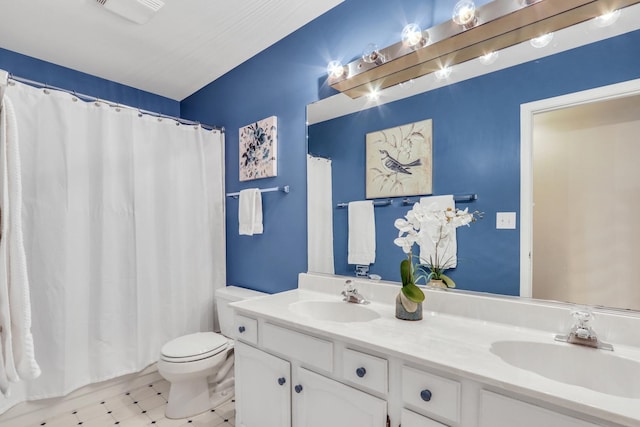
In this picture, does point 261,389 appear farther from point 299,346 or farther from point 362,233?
point 362,233

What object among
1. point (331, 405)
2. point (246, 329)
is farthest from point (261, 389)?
point (331, 405)

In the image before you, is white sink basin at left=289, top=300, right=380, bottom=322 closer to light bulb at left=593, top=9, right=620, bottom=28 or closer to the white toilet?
the white toilet

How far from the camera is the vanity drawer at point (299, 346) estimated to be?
1175 mm

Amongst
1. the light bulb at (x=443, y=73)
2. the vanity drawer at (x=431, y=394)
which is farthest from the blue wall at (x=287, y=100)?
the vanity drawer at (x=431, y=394)

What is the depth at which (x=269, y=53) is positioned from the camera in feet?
7.16

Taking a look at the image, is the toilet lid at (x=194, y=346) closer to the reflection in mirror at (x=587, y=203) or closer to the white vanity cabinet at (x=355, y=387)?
the white vanity cabinet at (x=355, y=387)

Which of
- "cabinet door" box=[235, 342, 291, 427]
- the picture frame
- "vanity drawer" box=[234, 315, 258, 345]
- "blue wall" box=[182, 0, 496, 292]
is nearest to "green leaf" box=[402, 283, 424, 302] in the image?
"cabinet door" box=[235, 342, 291, 427]

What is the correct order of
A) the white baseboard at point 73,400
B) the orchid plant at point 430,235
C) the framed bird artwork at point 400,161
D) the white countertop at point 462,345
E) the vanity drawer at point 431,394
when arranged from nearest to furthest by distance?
the white countertop at point 462,345, the vanity drawer at point 431,394, the orchid plant at point 430,235, the framed bird artwork at point 400,161, the white baseboard at point 73,400

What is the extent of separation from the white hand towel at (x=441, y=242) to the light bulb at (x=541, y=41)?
65 cm

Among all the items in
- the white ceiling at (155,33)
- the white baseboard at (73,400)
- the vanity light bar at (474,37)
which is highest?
the white ceiling at (155,33)

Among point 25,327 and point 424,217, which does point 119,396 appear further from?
point 424,217

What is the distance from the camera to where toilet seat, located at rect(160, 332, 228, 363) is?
5.98 feet

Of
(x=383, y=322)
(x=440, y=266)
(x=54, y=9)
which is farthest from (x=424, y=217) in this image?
(x=54, y=9)

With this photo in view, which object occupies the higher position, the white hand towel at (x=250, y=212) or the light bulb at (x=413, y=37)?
the light bulb at (x=413, y=37)
